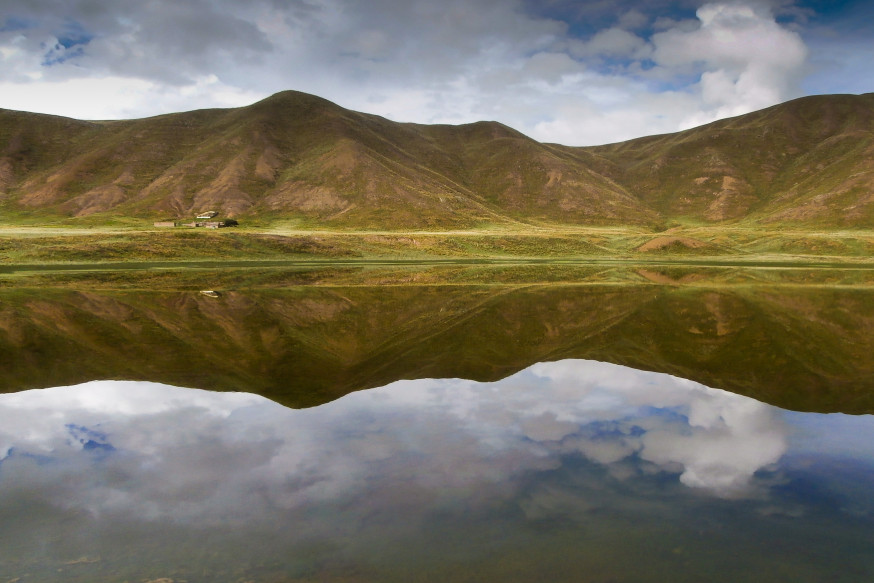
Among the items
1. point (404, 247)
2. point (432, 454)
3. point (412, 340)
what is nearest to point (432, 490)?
point (432, 454)

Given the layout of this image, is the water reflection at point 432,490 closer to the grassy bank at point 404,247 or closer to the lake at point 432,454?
the lake at point 432,454

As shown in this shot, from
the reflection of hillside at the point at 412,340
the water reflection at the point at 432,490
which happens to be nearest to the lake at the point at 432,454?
the water reflection at the point at 432,490

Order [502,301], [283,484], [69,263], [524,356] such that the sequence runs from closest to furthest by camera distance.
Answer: [283,484] → [524,356] → [502,301] → [69,263]

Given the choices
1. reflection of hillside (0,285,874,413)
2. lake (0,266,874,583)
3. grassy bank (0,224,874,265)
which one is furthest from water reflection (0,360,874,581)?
grassy bank (0,224,874,265)

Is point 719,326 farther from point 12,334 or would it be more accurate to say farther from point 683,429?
point 12,334

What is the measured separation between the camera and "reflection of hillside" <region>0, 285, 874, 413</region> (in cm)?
1767

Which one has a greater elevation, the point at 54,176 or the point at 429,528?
the point at 54,176

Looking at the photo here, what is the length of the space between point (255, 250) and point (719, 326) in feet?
238

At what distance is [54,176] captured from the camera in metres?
173

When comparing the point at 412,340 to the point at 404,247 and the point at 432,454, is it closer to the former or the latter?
the point at 432,454

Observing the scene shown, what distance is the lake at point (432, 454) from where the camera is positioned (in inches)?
302

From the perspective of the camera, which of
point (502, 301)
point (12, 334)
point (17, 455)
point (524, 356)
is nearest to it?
point (17, 455)

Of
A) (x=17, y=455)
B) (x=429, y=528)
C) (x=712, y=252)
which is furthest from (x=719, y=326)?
(x=712, y=252)

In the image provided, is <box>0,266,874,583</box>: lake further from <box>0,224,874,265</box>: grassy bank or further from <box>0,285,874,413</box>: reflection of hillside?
<box>0,224,874,265</box>: grassy bank
